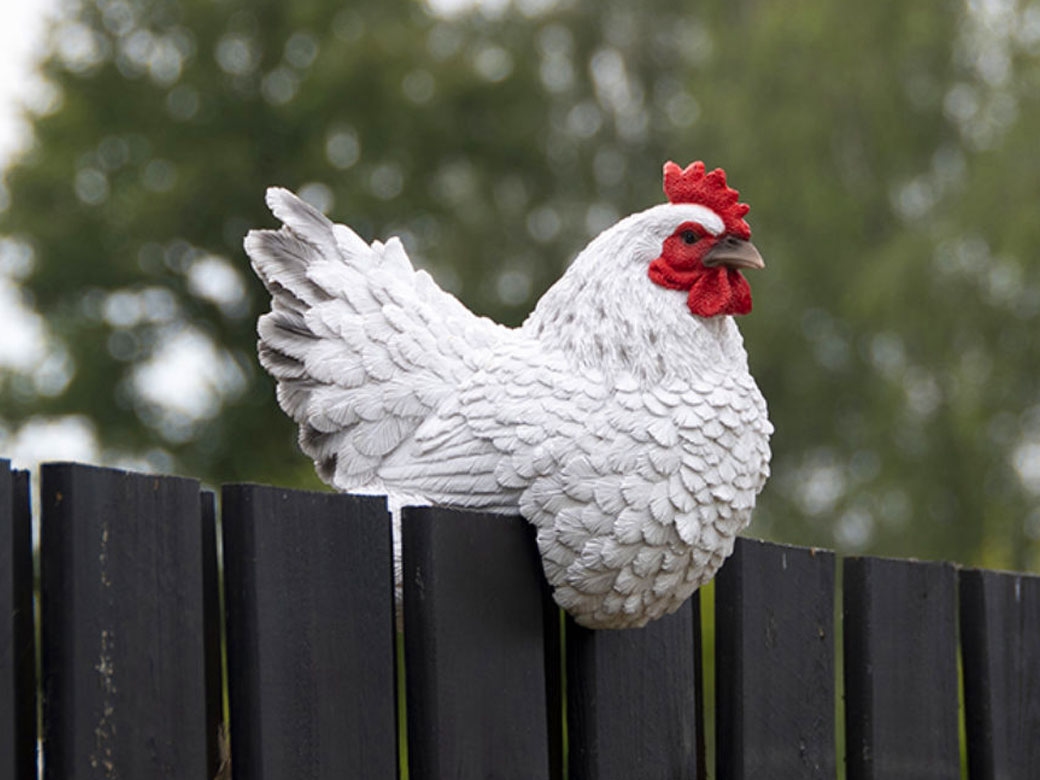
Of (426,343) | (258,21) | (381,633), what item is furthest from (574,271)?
→ (258,21)

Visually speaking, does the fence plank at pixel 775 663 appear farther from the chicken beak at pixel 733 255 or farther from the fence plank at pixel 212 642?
the fence plank at pixel 212 642

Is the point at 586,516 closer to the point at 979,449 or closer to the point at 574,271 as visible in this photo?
the point at 574,271

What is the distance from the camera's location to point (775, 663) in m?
2.62

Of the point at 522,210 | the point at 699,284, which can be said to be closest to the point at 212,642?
the point at 699,284

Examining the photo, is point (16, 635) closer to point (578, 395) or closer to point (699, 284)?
point (578, 395)

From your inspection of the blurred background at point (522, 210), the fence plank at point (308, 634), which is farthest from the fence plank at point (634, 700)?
the blurred background at point (522, 210)

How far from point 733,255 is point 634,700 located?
68cm

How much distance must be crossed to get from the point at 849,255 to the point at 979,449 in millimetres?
2153

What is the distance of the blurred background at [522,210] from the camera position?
1270cm

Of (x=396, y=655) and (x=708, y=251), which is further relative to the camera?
(x=708, y=251)

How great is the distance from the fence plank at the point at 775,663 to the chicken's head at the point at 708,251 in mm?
478

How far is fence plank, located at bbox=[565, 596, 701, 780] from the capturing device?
2.33 m

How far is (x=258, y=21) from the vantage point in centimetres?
1454

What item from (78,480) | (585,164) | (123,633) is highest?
(585,164)
